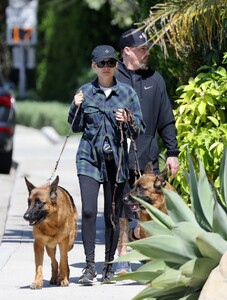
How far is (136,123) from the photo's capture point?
843 cm

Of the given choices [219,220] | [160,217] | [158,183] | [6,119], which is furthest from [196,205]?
[6,119]

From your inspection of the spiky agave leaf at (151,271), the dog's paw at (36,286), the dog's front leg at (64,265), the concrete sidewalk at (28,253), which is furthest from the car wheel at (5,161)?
the spiky agave leaf at (151,271)

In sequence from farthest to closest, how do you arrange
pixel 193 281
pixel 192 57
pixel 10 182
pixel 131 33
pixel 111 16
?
pixel 111 16 < pixel 10 182 < pixel 192 57 < pixel 131 33 < pixel 193 281

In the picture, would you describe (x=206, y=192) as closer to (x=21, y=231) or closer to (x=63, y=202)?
(x=63, y=202)

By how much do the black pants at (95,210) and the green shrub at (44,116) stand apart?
20.6m

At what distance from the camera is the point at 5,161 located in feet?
59.0

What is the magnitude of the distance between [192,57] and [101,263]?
2065 mm

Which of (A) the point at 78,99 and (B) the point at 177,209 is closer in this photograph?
(B) the point at 177,209

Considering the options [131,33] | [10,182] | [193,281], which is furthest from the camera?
[10,182]

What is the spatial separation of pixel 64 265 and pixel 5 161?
9816mm

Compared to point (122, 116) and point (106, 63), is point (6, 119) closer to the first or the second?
point (106, 63)

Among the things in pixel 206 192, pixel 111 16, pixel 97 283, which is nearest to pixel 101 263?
pixel 97 283

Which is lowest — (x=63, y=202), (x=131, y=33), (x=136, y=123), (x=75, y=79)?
(x=75, y=79)

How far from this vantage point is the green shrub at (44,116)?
29.7 meters
